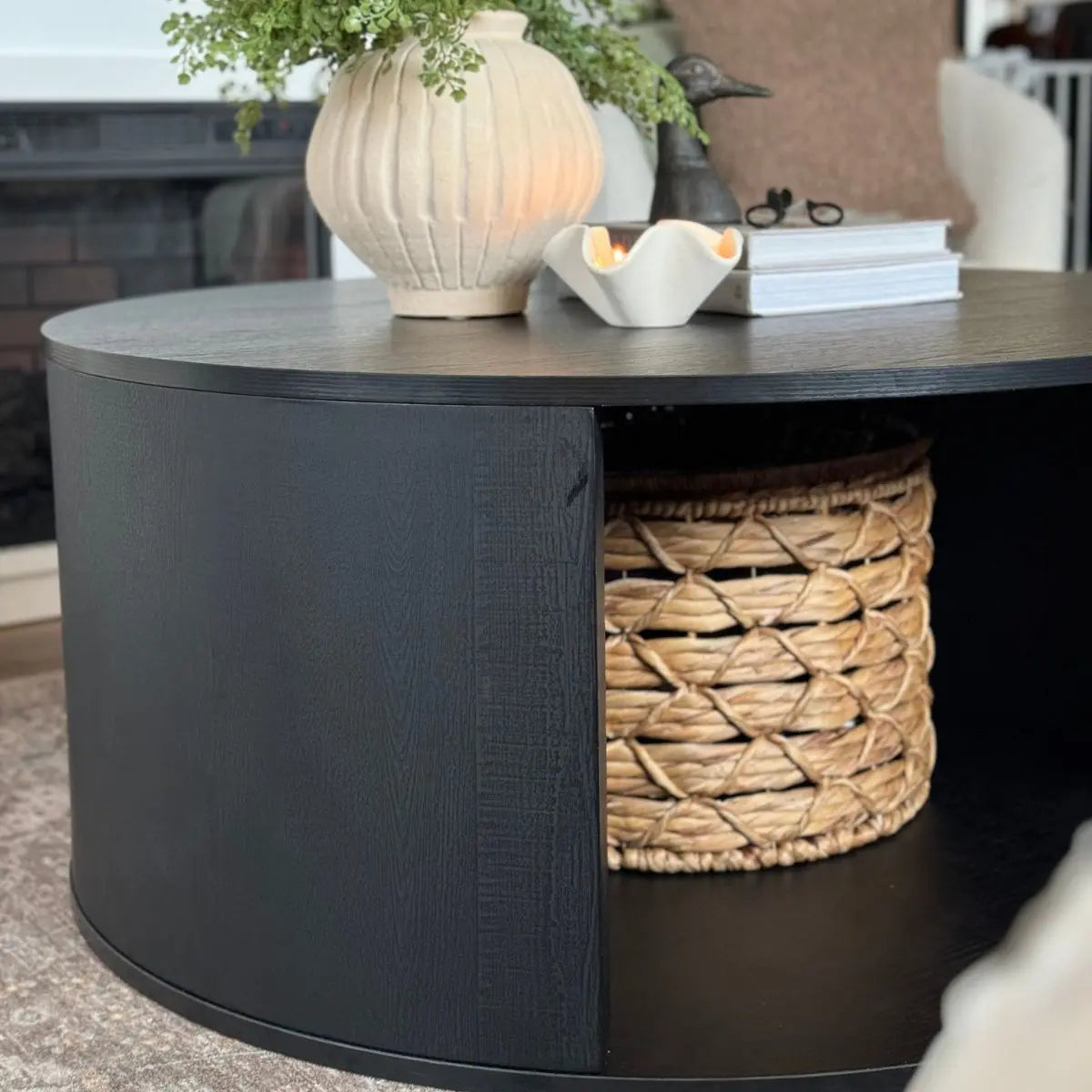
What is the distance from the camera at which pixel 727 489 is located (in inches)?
51.2

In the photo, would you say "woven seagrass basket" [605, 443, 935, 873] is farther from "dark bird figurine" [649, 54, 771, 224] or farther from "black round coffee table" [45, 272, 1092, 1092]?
"dark bird figurine" [649, 54, 771, 224]

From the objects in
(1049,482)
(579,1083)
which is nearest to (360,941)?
Answer: (579,1083)

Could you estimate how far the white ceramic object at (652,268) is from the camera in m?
1.20

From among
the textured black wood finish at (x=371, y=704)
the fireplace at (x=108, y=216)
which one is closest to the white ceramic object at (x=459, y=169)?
the textured black wood finish at (x=371, y=704)

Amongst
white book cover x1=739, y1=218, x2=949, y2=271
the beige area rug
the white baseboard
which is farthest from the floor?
white book cover x1=739, y1=218, x2=949, y2=271

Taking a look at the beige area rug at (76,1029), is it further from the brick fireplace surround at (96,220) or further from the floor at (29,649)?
the brick fireplace surround at (96,220)

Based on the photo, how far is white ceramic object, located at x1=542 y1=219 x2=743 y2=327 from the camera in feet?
3.92

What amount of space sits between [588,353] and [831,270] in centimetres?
32

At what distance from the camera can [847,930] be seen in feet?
4.10

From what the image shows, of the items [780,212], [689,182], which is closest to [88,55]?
[689,182]

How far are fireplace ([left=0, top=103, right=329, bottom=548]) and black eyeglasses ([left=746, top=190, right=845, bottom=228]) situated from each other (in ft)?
4.43

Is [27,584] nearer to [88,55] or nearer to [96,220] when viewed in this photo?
[96,220]

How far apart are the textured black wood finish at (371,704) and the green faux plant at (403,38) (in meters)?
0.31

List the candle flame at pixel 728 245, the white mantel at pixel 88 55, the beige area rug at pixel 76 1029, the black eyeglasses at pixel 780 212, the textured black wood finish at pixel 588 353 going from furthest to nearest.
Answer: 1. the white mantel at pixel 88 55
2. the black eyeglasses at pixel 780 212
3. the candle flame at pixel 728 245
4. the beige area rug at pixel 76 1029
5. the textured black wood finish at pixel 588 353
